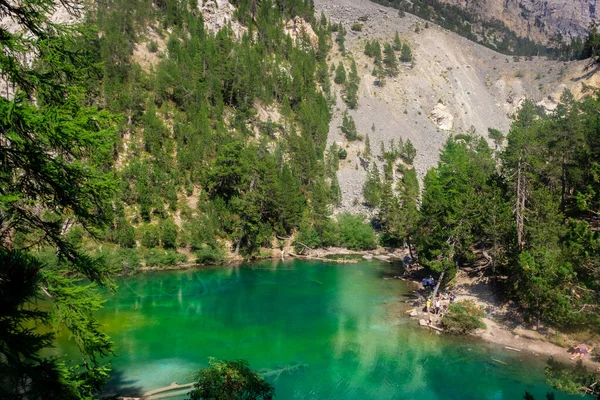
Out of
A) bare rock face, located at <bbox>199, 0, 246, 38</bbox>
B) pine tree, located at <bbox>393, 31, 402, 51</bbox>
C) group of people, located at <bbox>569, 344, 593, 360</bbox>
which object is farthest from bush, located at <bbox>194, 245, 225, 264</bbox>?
pine tree, located at <bbox>393, 31, 402, 51</bbox>

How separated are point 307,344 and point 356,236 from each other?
37.5m

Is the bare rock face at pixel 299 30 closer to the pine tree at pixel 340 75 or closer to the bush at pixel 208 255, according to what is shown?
the pine tree at pixel 340 75

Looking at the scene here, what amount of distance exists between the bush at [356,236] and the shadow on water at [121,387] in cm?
4494

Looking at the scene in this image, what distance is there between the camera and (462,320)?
91.3ft

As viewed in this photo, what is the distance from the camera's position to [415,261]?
151 ft

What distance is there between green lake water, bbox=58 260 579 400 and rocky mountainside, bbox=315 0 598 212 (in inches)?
1669

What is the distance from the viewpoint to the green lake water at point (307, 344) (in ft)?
67.9

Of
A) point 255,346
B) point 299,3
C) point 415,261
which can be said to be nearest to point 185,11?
point 299,3

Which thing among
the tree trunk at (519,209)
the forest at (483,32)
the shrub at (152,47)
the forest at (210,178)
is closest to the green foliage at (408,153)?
the forest at (210,178)

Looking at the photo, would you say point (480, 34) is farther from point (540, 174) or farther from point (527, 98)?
point (540, 174)

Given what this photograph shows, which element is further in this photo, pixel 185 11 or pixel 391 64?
pixel 391 64

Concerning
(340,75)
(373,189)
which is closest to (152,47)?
(340,75)

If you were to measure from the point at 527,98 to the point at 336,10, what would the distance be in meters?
66.8

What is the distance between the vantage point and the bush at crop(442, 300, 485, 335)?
27.7 m
